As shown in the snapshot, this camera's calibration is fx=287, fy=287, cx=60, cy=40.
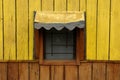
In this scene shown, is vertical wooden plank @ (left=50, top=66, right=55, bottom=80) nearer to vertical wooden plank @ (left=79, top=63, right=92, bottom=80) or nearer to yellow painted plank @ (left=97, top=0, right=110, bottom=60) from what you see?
vertical wooden plank @ (left=79, top=63, right=92, bottom=80)

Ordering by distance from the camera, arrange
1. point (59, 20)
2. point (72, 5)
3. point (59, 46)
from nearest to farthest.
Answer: point (59, 20) → point (72, 5) → point (59, 46)

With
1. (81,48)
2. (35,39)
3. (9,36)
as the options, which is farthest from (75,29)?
(9,36)

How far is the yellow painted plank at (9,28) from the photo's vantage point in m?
4.69

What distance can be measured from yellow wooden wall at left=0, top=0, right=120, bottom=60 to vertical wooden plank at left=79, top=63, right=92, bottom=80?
0.43 feet

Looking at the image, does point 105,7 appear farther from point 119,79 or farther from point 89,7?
point 119,79

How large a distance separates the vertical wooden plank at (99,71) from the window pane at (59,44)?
415 millimetres

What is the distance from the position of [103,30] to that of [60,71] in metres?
0.97

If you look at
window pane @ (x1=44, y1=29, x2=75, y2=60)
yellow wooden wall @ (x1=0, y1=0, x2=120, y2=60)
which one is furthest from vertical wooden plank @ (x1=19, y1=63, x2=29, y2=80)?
window pane @ (x1=44, y1=29, x2=75, y2=60)

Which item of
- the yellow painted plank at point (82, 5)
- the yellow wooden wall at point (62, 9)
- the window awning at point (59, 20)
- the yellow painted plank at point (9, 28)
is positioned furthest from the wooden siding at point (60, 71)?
the yellow painted plank at point (82, 5)

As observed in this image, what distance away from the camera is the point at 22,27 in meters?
4.70

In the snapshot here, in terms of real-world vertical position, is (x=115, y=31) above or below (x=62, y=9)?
below

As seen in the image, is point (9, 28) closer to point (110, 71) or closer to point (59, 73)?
point (59, 73)

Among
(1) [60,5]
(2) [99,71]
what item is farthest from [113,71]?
(1) [60,5]

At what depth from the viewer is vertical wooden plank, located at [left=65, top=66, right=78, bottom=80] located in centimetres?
473
